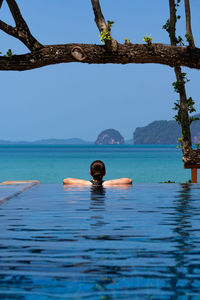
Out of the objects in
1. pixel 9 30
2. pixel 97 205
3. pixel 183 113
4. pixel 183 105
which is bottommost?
pixel 97 205

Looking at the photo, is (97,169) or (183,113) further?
(183,113)

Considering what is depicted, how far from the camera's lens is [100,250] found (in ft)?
21.3

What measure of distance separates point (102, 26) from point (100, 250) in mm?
10700

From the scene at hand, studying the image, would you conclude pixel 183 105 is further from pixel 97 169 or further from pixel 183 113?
pixel 97 169

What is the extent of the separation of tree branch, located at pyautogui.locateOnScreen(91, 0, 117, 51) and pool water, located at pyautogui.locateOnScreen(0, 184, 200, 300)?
5.56 m

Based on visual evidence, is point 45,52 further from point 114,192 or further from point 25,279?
point 25,279

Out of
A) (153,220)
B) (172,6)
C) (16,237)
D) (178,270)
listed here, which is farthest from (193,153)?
(178,270)

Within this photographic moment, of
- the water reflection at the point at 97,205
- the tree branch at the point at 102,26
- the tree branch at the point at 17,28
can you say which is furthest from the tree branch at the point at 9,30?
the water reflection at the point at 97,205

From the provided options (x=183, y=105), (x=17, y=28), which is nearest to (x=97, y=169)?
(x=17, y=28)

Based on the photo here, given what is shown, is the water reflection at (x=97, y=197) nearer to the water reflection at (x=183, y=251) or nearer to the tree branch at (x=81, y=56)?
the water reflection at (x=183, y=251)

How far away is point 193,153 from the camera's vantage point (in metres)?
20.3

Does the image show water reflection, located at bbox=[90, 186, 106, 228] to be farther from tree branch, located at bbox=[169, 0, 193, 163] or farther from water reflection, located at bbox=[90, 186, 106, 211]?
tree branch, located at bbox=[169, 0, 193, 163]

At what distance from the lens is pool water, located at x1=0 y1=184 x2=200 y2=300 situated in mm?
Result: 4668

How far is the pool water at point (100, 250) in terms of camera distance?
15.3 ft
